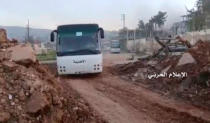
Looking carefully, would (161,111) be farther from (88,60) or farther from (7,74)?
(88,60)

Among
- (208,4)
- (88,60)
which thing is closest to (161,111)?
(88,60)

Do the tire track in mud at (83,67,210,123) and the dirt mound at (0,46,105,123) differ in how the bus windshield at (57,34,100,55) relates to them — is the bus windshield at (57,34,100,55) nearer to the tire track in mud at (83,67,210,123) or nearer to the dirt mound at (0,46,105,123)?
the tire track in mud at (83,67,210,123)

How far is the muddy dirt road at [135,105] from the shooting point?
43.3ft

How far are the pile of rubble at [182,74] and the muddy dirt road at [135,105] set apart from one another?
730mm

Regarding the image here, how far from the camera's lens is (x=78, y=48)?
1009 inches

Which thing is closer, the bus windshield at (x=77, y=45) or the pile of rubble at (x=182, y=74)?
the pile of rubble at (x=182, y=74)

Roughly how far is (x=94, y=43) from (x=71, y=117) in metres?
14.5

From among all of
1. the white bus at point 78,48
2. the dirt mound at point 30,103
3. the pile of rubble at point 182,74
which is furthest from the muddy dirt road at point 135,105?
the white bus at point 78,48

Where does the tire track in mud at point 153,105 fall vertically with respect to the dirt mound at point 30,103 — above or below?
below

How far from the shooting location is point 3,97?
1027cm

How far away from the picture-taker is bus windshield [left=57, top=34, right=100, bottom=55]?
83.7 ft

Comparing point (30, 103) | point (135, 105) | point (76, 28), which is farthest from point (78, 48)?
point (30, 103)

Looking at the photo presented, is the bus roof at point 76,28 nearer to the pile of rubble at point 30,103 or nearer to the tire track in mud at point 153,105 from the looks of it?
the tire track in mud at point 153,105

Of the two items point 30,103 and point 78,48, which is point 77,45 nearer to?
point 78,48
